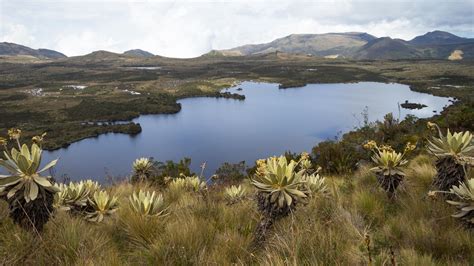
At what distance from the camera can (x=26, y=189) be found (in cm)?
409

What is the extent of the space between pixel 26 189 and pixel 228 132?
42494mm

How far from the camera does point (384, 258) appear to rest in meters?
3.24

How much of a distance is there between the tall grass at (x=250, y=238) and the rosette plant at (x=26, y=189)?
15 centimetres

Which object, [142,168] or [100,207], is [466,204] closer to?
[100,207]

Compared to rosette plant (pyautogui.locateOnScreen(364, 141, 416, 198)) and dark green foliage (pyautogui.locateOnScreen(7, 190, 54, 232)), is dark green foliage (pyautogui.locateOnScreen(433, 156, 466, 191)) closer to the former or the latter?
rosette plant (pyautogui.locateOnScreen(364, 141, 416, 198))

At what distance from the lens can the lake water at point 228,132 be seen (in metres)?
36.8

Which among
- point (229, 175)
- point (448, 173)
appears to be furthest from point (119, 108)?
point (448, 173)

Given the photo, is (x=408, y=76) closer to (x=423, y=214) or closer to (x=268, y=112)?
(x=268, y=112)

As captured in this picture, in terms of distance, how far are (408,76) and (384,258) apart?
118 meters

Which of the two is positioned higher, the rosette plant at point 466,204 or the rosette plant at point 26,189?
the rosette plant at point 26,189

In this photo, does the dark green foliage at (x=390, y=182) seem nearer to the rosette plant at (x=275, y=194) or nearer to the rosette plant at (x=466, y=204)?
the rosette plant at (x=466, y=204)

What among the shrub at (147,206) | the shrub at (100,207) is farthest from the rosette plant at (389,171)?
the shrub at (100,207)

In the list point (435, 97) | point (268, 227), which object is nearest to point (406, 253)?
point (268, 227)

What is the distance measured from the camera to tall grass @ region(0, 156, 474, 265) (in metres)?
3.44
